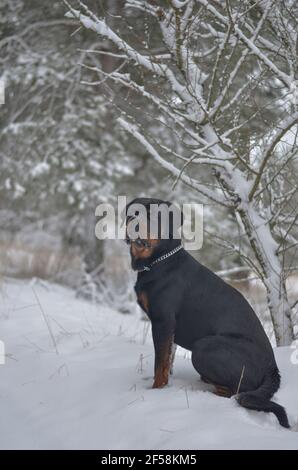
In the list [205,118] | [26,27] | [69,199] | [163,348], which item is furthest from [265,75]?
[26,27]

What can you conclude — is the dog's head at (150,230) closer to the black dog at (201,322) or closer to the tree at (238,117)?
the black dog at (201,322)

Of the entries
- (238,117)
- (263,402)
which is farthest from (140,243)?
(238,117)

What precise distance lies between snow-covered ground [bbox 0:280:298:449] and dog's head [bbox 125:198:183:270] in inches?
32.0

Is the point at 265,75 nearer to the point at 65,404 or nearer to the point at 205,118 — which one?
the point at 205,118

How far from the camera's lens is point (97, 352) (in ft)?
14.3

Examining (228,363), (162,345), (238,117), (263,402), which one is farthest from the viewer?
(238,117)

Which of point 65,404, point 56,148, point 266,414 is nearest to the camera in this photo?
point 266,414

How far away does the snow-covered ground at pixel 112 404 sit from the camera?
105 inches

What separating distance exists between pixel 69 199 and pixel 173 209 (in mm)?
6186

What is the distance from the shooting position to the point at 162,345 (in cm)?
338

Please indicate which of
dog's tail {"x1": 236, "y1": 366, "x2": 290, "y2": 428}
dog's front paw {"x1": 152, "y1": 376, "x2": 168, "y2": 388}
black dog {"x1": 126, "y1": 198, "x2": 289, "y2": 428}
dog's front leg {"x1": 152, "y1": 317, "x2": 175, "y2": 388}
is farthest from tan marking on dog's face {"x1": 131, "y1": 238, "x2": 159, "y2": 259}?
dog's tail {"x1": 236, "y1": 366, "x2": 290, "y2": 428}

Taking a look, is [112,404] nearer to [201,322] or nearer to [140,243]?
[201,322]

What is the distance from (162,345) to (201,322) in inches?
11.2

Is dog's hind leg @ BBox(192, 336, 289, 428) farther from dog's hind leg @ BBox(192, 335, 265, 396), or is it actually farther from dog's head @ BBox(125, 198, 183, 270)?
dog's head @ BBox(125, 198, 183, 270)
